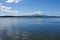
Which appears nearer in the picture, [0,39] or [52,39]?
[0,39]

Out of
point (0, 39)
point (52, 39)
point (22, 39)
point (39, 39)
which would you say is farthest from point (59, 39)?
point (0, 39)

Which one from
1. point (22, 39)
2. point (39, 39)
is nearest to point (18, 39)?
point (22, 39)

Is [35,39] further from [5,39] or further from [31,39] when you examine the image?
[5,39]

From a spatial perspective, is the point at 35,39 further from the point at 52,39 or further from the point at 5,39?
the point at 5,39

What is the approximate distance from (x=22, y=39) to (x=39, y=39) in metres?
1.73

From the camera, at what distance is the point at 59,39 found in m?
13.0

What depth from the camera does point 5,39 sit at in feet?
40.2

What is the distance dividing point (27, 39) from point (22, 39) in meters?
0.54

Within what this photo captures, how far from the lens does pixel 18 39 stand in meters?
12.4

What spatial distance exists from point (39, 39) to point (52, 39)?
137 centimetres

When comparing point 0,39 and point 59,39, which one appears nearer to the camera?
point 0,39

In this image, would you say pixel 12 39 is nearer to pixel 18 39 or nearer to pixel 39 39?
pixel 18 39

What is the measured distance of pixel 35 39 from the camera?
1275cm

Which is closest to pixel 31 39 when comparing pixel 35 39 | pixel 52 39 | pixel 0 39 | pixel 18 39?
pixel 35 39
